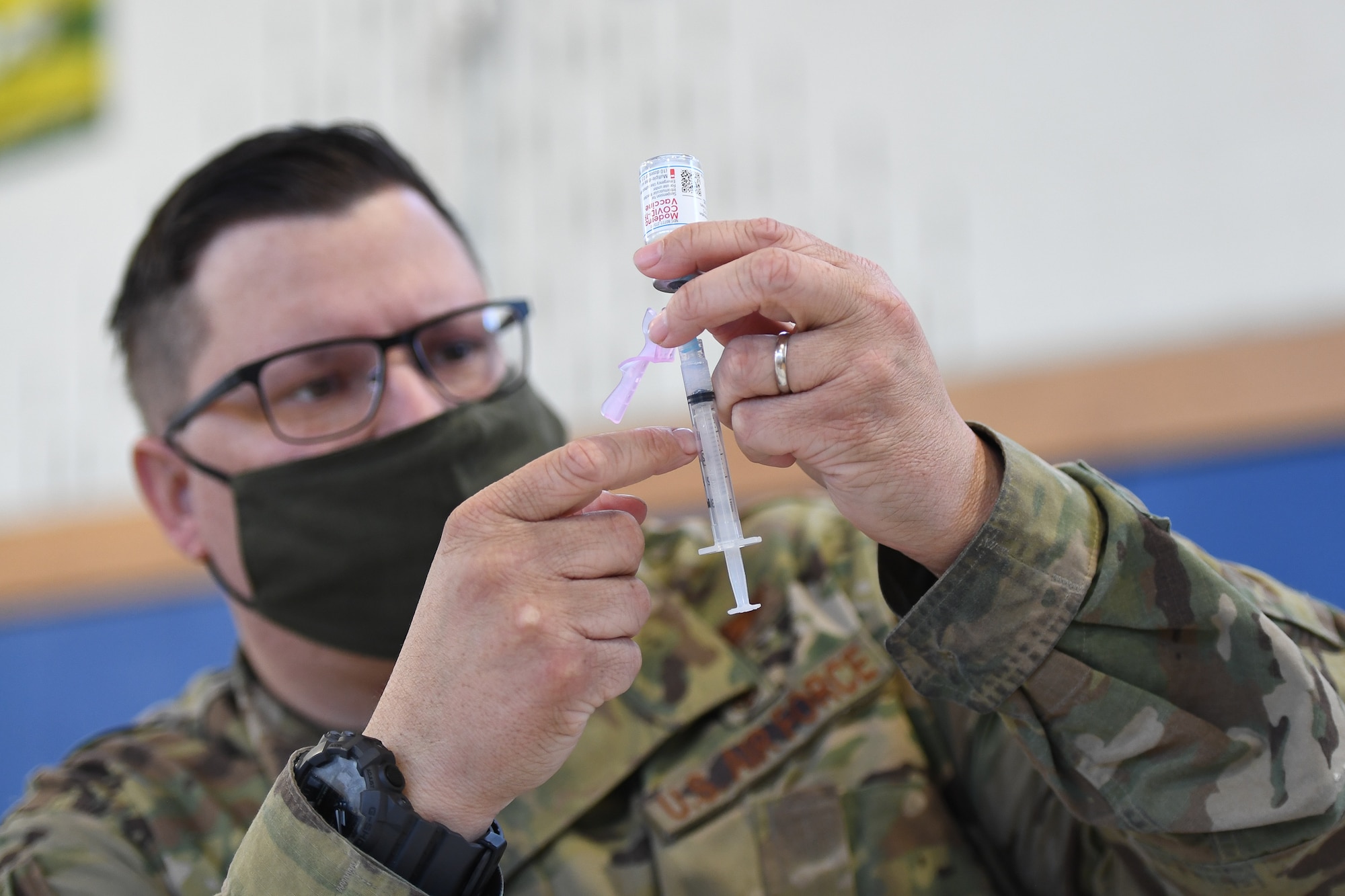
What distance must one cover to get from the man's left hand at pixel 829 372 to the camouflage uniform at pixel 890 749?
70 millimetres

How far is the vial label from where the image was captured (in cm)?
72

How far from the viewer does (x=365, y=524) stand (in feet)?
3.52

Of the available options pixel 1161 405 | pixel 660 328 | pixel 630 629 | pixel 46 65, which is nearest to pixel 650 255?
pixel 660 328

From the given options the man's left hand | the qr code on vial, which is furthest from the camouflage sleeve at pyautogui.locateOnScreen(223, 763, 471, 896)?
the qr code on vial

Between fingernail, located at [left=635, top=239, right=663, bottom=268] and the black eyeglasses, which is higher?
fingernail, located at [left=635, top=239, right=663, bottom=268]

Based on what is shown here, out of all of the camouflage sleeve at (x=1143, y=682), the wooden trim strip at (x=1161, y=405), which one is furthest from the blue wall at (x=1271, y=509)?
the camouflage sleeve at (x=1143, y=682)

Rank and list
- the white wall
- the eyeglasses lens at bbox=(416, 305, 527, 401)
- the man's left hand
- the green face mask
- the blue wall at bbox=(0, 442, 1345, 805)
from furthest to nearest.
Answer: the blue wall at bbox=(0, 442, 1345, 805), the white wall, the eyeglasses lens at bbox=(416, 305, 527, 401), the green face mask, the man's left hand

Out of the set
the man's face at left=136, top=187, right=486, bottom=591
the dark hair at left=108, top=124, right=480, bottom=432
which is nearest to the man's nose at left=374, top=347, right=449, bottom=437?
the man's face at left=136, top=187, right=486, bottom=591

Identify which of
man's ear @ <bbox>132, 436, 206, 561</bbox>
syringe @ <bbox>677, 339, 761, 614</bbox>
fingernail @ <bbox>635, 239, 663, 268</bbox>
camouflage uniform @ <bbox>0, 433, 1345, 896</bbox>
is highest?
fingernail @ <bbox>635, 239, 663, 268</bbox>

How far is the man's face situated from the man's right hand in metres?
0.43

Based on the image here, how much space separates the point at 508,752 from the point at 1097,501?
501 mm

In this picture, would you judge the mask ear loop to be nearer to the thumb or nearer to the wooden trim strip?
the thumb

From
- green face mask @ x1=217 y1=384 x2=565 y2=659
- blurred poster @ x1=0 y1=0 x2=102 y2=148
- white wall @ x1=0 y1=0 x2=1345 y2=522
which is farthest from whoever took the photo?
blurred poster @ x1=0 y1=0 x2=102 y2=148

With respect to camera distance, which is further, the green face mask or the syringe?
the green face mask
